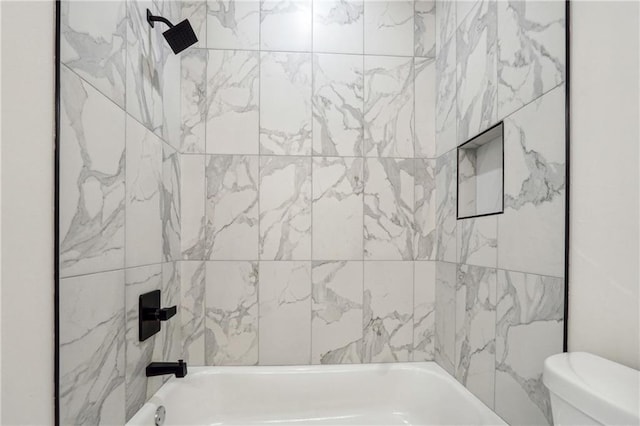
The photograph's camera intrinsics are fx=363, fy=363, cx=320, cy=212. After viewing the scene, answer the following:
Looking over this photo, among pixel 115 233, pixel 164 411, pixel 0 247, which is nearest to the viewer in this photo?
pixel 0 247

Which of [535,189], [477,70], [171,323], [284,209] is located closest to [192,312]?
[171,323]

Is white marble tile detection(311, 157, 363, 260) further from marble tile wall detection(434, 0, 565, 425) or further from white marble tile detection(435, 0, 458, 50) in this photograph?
white marble tile detection(435, 0, 458, 50)

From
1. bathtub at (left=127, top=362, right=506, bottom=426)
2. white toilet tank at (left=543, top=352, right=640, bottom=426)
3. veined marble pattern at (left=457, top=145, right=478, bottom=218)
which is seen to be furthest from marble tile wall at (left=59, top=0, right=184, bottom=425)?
veined marble pattern at (left=457, top=145, right=478, bottom=218)

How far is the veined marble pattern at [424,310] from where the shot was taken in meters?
1.92

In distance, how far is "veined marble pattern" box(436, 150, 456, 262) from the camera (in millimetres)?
1741

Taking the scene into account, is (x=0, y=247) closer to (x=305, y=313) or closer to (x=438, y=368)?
(x=305, y=313)

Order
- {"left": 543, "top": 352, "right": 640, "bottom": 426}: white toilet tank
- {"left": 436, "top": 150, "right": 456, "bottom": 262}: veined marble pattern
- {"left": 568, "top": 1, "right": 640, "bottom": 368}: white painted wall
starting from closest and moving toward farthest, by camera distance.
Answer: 1. {"left": 543, "top": 352, "right": 640, "bottom": 426}: white toilet tank
2. {"left": 568, "top": 1, "right": 640, "bottom": 368}: white painted wall
3. {"left": 436, "top": 150, "right": 456, "bottom": 262}: veined marble pattern

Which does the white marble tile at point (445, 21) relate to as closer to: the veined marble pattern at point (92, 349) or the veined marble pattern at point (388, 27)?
the veined marble pattern at point (388, 27)

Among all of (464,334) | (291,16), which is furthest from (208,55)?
(464,334)

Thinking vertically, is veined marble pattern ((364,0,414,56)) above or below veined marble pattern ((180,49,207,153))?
above

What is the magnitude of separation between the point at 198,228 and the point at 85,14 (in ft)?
3.51

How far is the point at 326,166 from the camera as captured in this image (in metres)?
1.91

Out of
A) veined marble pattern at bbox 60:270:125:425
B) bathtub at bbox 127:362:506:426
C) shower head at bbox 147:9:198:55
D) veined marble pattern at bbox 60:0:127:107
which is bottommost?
bathtub at bbox 127:362:506:426

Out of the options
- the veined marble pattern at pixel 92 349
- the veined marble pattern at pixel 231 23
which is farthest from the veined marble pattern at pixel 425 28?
the veined marble pattern at pixel 92 349
